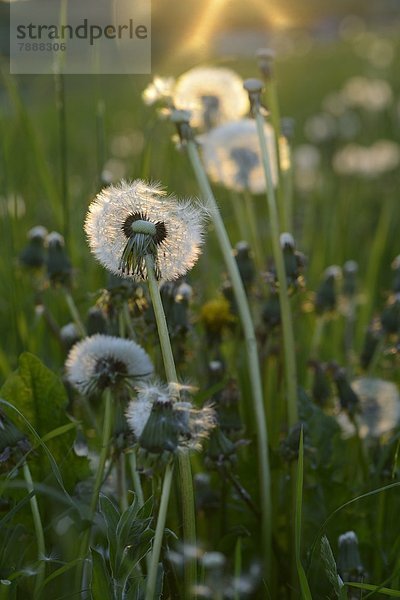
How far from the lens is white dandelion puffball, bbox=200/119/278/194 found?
1.81 m

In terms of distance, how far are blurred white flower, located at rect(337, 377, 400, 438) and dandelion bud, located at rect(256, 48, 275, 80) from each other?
0.63m

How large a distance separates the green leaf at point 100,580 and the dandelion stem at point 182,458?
0.11 m

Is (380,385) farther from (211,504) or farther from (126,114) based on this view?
(126,114)

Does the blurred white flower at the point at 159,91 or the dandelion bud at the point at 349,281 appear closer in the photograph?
the blurred white flower at the point at 159,91

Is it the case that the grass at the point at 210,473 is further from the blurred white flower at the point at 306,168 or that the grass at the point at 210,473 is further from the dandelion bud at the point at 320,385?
the blurred white flower at the point at 306,168

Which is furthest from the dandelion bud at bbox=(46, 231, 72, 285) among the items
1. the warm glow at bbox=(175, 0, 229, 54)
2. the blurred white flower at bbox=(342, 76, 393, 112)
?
the blurred white flower at bbox=(342, 76, 393, 112)

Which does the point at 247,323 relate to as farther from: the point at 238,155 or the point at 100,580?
the point at 238,155

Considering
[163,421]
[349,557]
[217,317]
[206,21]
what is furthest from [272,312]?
[206,21]

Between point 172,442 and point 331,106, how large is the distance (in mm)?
4323

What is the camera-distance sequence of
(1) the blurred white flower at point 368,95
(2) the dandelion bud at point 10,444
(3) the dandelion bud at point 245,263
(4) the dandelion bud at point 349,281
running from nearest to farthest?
(2) the dandelion bud at point 10,444, (3) the dandelion bud at point 245,263, (4) the dandelion bud at point 349,281, (1) the blurred white flower at point 368,95

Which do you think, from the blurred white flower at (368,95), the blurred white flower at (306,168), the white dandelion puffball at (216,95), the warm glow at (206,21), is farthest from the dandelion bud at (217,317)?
the blurred white flower at (368,95)

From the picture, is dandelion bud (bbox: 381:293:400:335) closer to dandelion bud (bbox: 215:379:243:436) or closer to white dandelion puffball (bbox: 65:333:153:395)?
dandelion bud (bbox: 215:379:243:436)

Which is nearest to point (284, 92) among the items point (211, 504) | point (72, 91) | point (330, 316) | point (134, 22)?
point (72, 91)

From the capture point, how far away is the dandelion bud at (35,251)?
159 centimetres
